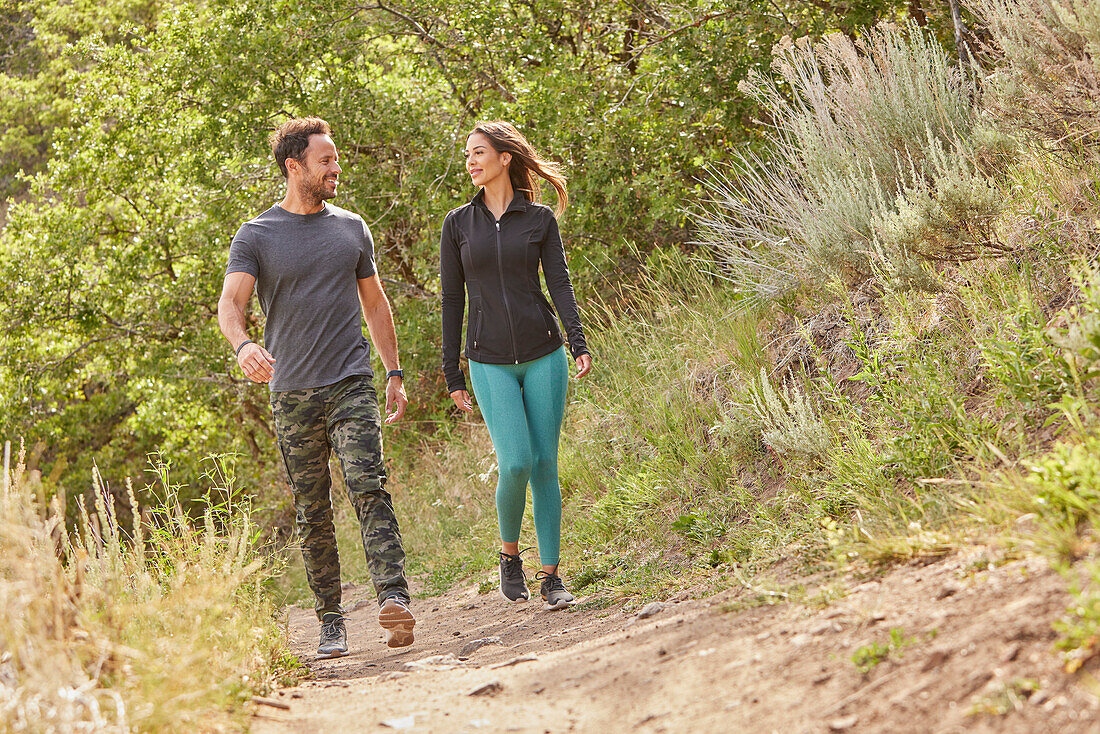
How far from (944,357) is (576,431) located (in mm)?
3640

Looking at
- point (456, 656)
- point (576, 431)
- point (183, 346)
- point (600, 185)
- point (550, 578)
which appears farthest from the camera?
point (183, 346)

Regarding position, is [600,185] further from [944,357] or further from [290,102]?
[944,357]

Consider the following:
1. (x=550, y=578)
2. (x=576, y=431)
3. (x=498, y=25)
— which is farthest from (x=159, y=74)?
(x=550, y=578)

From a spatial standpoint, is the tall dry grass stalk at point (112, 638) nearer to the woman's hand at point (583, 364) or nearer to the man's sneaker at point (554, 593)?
the man's sneaker at point (554, 593)

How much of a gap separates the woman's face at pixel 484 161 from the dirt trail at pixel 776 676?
2.31 m

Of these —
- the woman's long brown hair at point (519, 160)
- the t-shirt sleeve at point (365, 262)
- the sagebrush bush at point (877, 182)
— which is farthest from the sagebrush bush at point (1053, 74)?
the t-shirt sleeve at point (365, 262)

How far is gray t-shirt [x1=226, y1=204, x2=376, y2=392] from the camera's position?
4.67 m

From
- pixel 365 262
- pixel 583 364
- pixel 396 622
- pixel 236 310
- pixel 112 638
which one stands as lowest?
pixel 396 622

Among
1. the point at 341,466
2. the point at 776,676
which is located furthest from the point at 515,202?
the point at 776,676

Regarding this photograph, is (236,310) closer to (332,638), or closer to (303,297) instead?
(303,297)

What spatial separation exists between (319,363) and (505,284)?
1005 mm

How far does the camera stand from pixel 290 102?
11273mm

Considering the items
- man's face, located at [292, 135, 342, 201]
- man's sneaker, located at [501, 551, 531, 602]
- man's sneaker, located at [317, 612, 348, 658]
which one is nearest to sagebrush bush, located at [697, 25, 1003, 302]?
man's sneaker, located at [501, 551, 531, 602]

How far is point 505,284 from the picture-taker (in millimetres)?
4984
